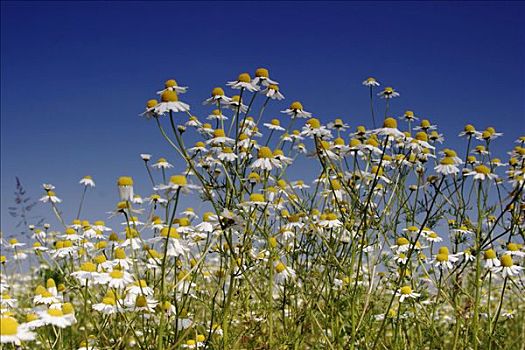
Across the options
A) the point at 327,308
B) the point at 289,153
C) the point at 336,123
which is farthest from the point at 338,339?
the point at 336,123

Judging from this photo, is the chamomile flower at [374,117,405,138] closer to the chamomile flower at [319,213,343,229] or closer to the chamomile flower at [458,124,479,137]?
the chamomile flower at [319,213,343,229]

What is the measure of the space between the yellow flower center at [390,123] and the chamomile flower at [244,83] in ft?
2.38

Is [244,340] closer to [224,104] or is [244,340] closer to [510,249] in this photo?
[224,104]

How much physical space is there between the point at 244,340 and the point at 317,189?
1.11m

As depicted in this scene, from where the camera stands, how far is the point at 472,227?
391 centimetres

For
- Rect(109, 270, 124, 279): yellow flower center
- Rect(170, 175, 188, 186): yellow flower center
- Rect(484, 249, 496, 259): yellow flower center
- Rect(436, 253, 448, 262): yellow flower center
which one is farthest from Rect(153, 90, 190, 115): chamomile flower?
Rect(484, 249, 496, 259): yellow flower center

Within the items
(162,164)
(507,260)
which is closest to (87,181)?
(162,164)

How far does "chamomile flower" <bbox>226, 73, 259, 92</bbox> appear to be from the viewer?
3.19 metres

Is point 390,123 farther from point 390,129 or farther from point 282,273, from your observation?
point 282,273

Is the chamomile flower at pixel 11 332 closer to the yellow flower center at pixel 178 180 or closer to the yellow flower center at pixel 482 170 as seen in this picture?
the yellow flower center at pixel 178 180

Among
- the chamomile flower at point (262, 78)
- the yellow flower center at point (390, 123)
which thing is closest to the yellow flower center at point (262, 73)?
the chamomile flower at point (262, 78)

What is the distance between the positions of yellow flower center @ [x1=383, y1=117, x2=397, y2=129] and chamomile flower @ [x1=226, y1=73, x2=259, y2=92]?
2.38 feet

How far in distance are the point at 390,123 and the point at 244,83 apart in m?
0.83

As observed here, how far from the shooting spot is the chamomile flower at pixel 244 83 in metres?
3.19
